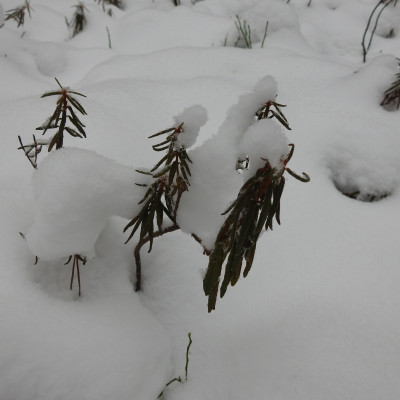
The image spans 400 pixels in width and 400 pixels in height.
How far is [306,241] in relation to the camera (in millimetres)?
1137

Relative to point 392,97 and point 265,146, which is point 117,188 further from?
point 392,97

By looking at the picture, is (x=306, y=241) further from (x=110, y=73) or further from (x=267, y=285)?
(x=110, y=73)

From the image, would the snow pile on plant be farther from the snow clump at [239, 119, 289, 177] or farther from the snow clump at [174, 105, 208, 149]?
the snow clump at [239, 119, 289, 177]

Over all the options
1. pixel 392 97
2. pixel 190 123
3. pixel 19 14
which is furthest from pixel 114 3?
pixel 190 123

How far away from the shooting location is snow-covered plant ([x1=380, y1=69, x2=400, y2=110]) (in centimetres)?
154

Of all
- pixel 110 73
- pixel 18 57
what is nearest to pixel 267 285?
pixel 110 73

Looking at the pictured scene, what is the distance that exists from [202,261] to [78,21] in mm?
2321

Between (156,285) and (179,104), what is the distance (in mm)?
811

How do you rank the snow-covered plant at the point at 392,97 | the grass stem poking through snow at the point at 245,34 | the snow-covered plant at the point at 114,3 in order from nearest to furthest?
the snow-covered plant at the point at 392,97 < the grass stem poking through snow at the point at 245,34 < the snow-covered plant at the point at 114,3

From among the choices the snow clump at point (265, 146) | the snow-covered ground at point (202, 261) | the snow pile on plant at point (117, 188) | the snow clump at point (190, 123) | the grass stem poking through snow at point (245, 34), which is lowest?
the snow-covered ground at point (202, 261)

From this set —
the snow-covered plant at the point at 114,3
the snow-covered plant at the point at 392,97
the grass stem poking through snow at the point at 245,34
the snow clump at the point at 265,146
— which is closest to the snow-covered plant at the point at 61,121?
the snow clump at the point at 265,146

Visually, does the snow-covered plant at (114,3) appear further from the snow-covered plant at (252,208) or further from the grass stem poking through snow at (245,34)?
the snow-covered plant at (252,208)

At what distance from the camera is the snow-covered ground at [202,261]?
29.6 inches

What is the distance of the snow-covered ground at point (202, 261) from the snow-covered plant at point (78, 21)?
1125 millimetres
